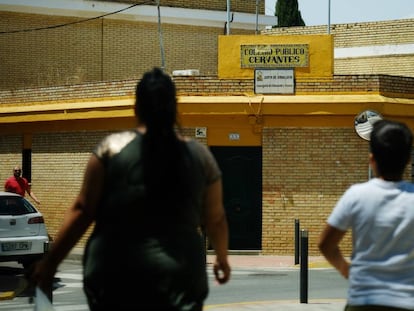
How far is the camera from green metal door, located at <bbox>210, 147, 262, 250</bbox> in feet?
71.0

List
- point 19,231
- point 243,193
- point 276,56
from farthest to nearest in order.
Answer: point 276,56 → point 243,193 → point 19,231

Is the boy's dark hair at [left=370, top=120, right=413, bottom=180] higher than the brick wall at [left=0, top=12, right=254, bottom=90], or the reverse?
the brick wall at [left=0, top=12, right=254, bottom=90]

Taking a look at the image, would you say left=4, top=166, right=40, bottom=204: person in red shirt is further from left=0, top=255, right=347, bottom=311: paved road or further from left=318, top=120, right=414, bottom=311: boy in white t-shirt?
left=318, top=120, right=414, bottom=311: boy in white t-shirt

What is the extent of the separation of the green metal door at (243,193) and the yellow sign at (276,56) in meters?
1.95

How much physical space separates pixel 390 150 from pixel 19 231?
39.1ft

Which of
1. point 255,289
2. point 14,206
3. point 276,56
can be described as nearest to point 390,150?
point 255,289

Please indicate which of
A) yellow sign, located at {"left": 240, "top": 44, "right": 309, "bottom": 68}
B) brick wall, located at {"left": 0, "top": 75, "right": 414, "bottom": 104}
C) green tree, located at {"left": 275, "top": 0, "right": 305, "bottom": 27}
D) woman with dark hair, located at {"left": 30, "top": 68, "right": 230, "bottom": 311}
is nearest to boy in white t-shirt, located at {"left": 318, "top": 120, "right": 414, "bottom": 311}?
woman with dark hair, located at {"left": 30, "top": 68, "right": 230, "bottom": 311}

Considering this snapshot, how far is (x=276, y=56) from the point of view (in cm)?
2183

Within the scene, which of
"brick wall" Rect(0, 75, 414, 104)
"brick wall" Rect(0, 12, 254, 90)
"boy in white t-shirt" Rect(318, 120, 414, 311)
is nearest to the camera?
"boy in white t-shirt" Rect(318, 120, 414, 311)

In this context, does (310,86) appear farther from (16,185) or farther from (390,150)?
(390,150)

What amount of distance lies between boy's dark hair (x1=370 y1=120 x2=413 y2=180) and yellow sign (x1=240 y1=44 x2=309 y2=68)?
17531 millimetres

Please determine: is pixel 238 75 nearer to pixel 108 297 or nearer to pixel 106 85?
pixel 106 85

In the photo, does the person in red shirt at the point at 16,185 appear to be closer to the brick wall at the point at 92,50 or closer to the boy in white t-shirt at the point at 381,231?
the brick wall at the point at 92,50

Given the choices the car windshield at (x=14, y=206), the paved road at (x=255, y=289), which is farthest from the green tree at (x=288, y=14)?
the car windshield at (x=14, y=206)
